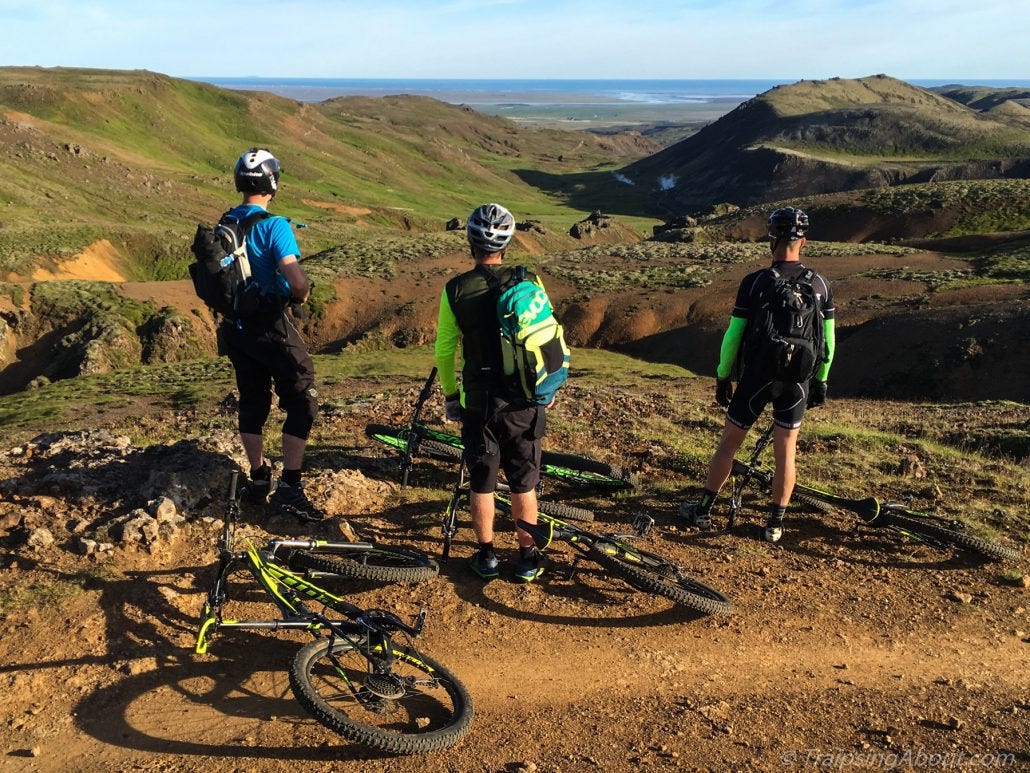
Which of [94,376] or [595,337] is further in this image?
[595,337]

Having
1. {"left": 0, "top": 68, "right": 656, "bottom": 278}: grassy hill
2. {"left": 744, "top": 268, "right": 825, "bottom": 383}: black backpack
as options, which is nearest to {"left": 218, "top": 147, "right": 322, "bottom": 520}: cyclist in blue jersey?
{"left": 744, "top": 268, "right": 825, "bottom": 383}: black backpack

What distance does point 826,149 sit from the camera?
11600cm

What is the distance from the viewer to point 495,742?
479 centimetres

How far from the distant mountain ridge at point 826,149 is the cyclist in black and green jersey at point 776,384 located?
98.1 metres

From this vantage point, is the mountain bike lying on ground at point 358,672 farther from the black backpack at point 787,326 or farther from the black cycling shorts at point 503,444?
the black backpack at point 787,326

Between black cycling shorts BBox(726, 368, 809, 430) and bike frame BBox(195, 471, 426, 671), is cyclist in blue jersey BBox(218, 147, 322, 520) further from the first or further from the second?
black cycling shorts BBox(726, 368, 809, 430)

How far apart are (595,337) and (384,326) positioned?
9807 mm

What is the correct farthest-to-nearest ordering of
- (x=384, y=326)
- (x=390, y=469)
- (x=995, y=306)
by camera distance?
(x=384, y=326), (x=995, y=306), (x=390, y=469)

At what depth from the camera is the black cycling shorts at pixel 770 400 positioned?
23.9ft

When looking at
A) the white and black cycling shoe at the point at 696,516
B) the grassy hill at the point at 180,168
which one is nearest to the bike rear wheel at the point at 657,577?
the white and black cycling shoe at the point at 696,516

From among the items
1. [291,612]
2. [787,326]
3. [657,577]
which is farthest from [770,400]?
[291,612]

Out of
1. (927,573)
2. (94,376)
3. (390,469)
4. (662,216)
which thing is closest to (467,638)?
(390,469)

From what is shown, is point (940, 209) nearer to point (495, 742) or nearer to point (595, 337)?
point (595, 337)

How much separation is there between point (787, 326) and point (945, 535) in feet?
9.83
